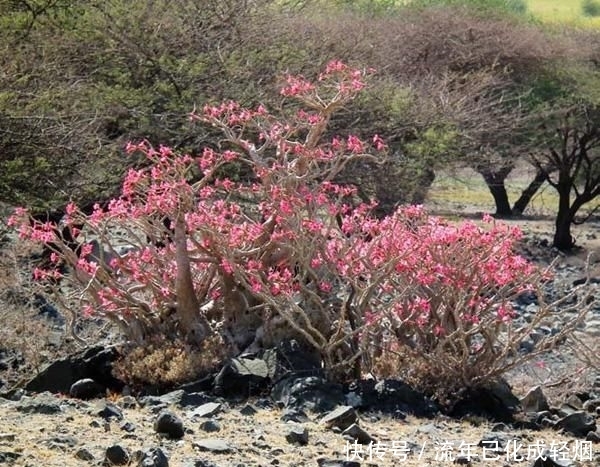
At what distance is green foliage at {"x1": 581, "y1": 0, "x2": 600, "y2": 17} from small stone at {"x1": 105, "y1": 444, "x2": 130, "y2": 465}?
6798cm

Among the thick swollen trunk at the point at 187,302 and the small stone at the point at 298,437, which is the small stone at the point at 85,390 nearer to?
the thick swollen trunk at the point at 187,302

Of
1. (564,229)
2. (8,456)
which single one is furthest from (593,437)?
(564,229)

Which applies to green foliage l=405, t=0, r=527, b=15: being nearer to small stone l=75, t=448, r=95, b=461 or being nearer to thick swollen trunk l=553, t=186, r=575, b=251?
thick swollen trunk l=553, t=186, r=575, b=251

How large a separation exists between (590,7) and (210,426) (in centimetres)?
6971

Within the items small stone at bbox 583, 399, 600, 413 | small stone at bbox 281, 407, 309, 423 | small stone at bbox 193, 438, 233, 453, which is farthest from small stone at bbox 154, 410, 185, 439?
small stone at bbox 583, 399, 600, 413

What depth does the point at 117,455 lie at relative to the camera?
5.87 metres

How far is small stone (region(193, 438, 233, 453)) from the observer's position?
6488 mm

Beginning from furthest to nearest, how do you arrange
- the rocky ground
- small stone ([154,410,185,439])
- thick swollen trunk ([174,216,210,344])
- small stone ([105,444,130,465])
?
thick swollen trunk ([174,216,210,344])
small stone ([154,410,185,439])
the rocky ground
small stone ([105,444,130,465])

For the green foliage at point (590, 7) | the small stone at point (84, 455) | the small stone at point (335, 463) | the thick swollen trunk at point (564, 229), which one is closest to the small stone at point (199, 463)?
the small stone at point (84, 455)

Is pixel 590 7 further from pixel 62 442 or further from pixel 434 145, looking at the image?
pixel 62 442

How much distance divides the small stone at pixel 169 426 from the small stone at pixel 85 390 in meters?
2.07

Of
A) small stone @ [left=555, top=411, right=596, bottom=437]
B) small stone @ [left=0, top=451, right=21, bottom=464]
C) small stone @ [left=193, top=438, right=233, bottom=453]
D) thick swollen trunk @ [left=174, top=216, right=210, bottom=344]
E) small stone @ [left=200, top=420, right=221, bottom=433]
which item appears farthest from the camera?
thick swollen trunk @ [left=174, top=216, right=210, bottom=344]

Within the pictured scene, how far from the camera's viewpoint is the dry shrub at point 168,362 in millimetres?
8734

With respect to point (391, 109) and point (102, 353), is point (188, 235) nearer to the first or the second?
point (102, 353)
